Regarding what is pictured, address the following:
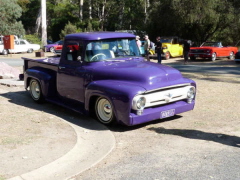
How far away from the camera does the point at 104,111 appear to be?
720cm

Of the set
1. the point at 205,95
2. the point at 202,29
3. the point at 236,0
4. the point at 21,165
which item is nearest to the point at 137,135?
the point at 21,165

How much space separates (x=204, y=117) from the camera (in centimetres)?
788

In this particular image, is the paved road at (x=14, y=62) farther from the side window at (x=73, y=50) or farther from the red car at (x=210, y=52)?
the side window at (x=73, y=50)

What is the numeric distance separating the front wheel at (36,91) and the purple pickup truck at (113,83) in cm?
20

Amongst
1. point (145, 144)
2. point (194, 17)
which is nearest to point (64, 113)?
point (145, 144)

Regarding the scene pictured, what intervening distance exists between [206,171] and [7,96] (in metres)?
7.02

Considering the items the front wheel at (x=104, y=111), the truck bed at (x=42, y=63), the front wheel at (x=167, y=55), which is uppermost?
the truck bed at (x=42, y=63)

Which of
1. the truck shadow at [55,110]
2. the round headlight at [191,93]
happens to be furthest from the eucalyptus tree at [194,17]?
the round headlight at [191,93]

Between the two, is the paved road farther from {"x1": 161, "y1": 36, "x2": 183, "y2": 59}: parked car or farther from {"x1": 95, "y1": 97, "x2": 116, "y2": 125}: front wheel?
{"x1": 95, "y1": 97, "x2": 116, "y2": 125}: front wheel

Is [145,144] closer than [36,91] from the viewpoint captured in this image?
Yes

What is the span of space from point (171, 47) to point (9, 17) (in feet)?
73.5

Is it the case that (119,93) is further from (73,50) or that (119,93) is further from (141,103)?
(73,50)

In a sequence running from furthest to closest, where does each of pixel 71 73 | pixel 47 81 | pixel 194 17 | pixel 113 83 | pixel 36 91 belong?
1. pixel 194 17
2. pixel 36 91
3. pixel 47 81
4. pixel 71 73
5. pixel 113 83

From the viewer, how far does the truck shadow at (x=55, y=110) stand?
7.36 metres
